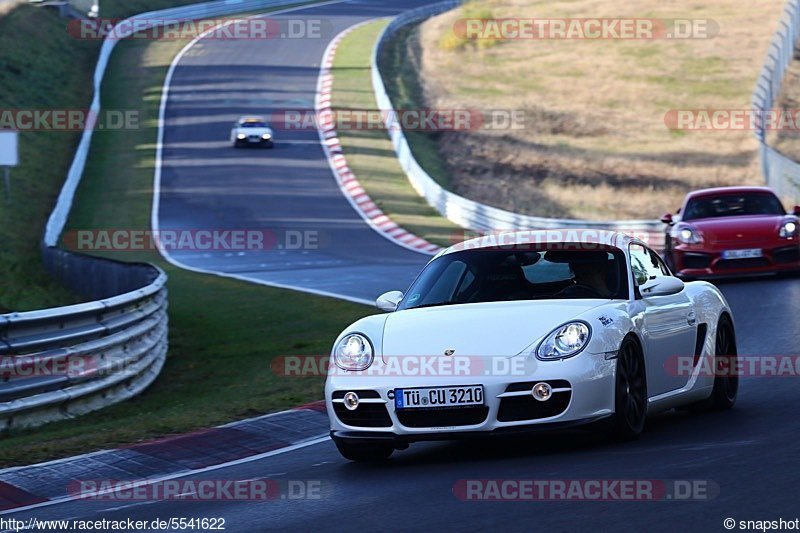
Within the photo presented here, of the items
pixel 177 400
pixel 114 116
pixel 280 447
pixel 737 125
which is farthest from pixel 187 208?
pixel 280 447

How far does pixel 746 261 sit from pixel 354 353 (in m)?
11.9

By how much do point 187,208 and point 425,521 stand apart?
31958 mm

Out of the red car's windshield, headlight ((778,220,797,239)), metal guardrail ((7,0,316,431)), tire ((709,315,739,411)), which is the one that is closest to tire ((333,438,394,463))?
tire ((709,315,739,411))

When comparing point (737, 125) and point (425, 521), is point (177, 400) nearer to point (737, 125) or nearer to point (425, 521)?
point (425, 521)

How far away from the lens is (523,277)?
28.5 ft

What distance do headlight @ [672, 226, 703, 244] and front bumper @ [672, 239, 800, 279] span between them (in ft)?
0.32

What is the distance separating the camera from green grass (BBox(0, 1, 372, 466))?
9797 millimetres

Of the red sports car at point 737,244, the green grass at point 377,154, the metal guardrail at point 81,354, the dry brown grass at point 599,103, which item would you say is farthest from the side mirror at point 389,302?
the dry brown grass at point 599,103

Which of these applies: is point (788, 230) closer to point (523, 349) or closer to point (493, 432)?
point (523, 349)

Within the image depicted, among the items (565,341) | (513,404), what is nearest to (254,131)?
(565,341)

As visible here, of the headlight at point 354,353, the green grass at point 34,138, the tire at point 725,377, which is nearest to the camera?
the headlight at point 354,353

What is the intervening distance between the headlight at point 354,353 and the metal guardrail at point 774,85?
24.9 metres

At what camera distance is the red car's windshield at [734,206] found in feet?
64.5

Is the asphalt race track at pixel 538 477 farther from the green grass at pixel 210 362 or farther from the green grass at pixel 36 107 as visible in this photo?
the green grass at pixel 36 107
